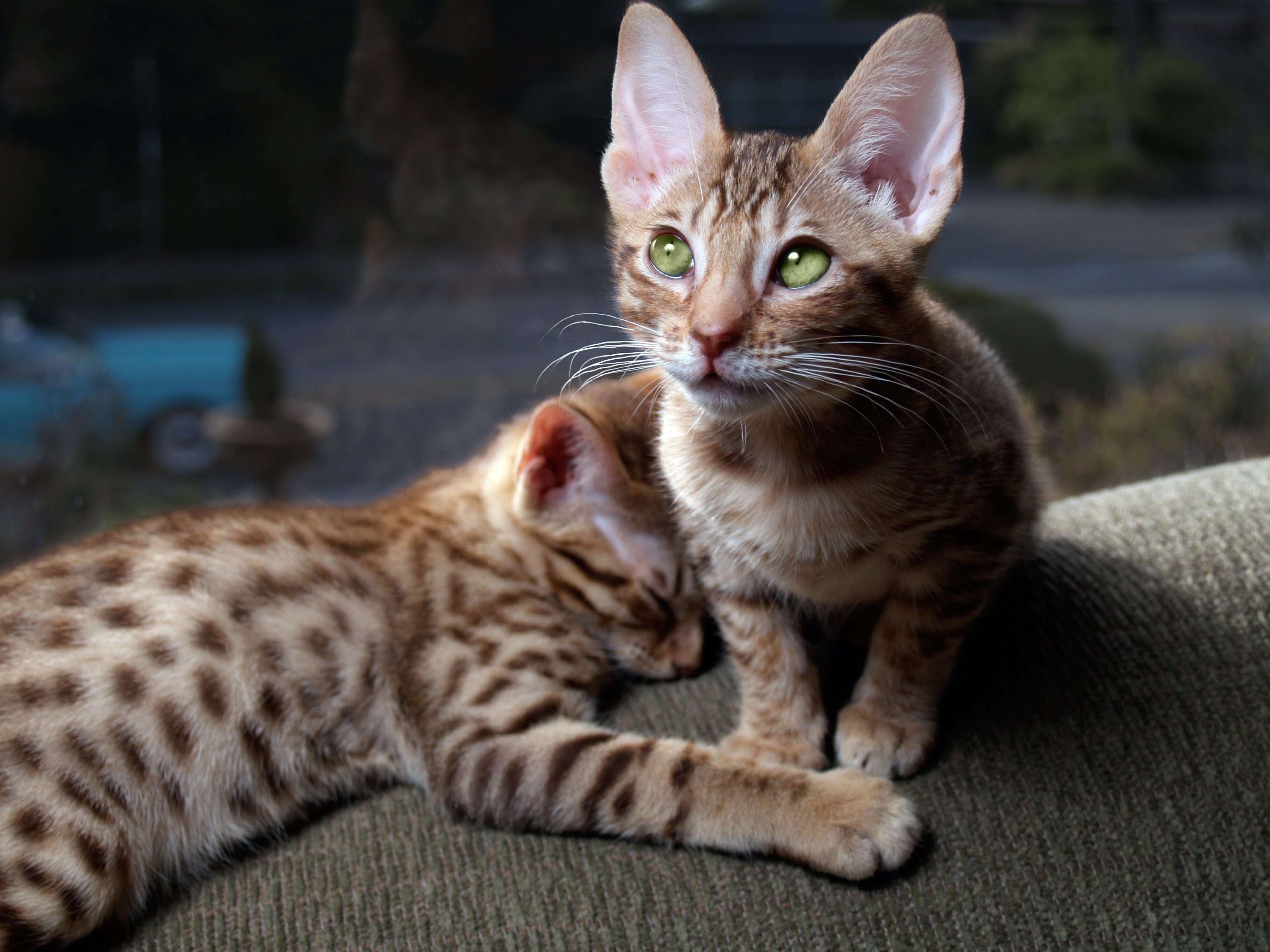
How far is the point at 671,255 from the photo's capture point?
0.98 meters

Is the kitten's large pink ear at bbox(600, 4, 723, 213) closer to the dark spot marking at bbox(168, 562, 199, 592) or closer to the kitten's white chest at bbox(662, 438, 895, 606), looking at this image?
the kitten's white chest at bbox(662, 438, 895, 606)

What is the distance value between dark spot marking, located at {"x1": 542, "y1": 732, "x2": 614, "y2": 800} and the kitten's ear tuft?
30 centimetres

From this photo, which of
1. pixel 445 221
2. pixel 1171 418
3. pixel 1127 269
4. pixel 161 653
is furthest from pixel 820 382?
pixel 1127 269

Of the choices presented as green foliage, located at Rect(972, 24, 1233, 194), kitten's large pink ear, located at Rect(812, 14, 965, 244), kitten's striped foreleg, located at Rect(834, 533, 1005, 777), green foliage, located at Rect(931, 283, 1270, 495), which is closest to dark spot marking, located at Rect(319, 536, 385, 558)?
kitten's striped foreleg, located at Rect(834, 533, 1005, 777)

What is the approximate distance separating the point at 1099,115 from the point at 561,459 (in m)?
1.67

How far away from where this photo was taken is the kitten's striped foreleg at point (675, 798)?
95cm

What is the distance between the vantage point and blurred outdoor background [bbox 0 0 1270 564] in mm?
1648

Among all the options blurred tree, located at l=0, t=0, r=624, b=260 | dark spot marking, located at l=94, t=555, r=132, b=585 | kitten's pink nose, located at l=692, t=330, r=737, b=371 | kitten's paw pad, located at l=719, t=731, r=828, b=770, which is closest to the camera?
kitten's pink nose, located at l=692, t=330, r=737, b=371

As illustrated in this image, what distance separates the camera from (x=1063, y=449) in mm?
2234

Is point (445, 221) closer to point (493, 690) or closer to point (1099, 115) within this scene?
point (493, 690)

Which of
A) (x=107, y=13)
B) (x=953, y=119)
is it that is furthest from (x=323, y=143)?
(x=953, y=119)

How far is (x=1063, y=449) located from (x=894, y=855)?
1522 millimetres

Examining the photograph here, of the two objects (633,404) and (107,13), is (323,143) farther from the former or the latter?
(633,404)

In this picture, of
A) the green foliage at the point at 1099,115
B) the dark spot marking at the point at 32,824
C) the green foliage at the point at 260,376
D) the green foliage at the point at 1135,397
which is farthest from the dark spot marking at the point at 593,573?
the green foliage at the point at 1099,115
